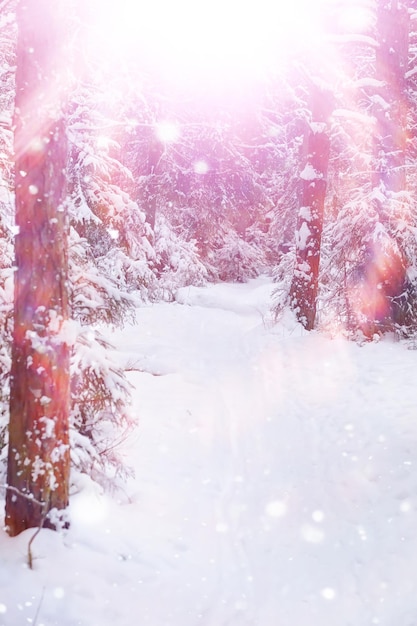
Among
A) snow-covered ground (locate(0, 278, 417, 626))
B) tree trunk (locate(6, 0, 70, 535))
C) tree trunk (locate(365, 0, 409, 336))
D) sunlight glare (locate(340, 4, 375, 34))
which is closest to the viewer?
tree trunk (locate(6, 0, 70, 535))

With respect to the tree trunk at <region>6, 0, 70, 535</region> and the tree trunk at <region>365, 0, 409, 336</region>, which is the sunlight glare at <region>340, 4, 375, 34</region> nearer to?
the tree trunk at <region>365, 0, 409, 336</region>

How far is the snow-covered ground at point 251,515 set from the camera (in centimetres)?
436

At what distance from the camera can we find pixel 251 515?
597cm

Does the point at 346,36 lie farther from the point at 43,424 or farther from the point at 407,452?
the point at 43,424

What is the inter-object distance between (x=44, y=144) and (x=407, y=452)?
5.04m

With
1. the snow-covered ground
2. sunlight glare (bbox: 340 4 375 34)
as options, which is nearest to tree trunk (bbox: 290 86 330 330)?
sunlight glare (bbox: 340 4 375 34)

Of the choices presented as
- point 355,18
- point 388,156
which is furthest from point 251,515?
point 355,18

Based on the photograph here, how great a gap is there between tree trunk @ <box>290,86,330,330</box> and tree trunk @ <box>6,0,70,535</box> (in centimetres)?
883

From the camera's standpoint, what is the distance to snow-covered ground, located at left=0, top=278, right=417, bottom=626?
4359 millimetres

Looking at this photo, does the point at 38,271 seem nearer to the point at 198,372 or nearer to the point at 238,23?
the point at 198,372

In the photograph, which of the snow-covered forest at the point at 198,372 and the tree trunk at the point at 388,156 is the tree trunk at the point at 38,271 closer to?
the snow-covered forest at the point at 198,372

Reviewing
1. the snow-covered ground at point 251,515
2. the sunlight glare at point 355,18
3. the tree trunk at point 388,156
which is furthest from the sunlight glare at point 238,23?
the snow-covered ground at point 251,515

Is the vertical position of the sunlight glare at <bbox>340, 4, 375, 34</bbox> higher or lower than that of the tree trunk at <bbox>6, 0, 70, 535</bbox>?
higher

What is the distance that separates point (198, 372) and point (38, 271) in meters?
6.90
